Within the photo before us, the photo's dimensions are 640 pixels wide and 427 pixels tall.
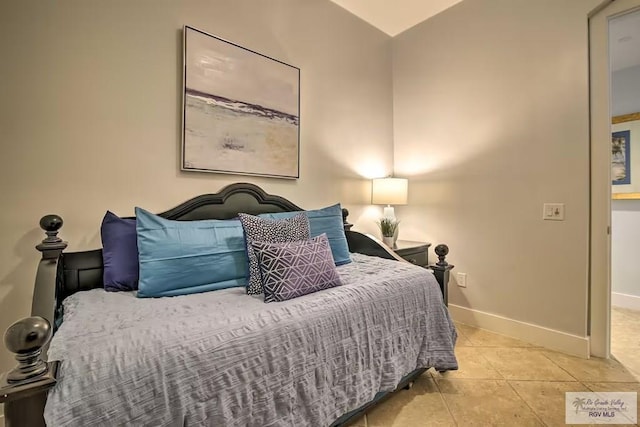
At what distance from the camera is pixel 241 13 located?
2.13 meters

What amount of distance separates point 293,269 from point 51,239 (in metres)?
1.12

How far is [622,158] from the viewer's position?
316 centimetres

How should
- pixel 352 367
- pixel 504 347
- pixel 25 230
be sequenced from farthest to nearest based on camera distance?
pixel 504 347 < pixel 25 230 < pixel 352 367

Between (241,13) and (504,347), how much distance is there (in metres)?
3.11

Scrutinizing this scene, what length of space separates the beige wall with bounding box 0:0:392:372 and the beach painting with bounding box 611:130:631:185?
138 inches

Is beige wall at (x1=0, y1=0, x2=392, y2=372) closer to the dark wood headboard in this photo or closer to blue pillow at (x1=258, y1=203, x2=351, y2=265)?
the dark wood headboard

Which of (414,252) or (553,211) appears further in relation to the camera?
(414,252)

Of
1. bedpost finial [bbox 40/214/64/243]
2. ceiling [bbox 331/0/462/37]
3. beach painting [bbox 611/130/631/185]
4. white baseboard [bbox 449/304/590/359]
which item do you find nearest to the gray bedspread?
bedpost finial [bbox 40/214/64/243]

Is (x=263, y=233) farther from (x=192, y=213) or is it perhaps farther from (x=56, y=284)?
(x=56, y=284)

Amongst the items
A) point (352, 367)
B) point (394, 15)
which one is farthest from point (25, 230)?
point (394, 15)

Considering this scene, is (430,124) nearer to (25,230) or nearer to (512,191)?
(512,191)

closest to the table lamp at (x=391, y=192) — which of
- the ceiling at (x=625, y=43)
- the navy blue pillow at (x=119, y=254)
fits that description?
the ceiling at (x=625, y=43)

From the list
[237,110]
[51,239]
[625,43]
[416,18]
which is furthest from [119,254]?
[625,43]

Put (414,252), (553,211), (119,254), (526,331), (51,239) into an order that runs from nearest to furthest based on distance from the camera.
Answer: (51,239) < (119,254) < (553,211) < (526,331) < (414,252)
